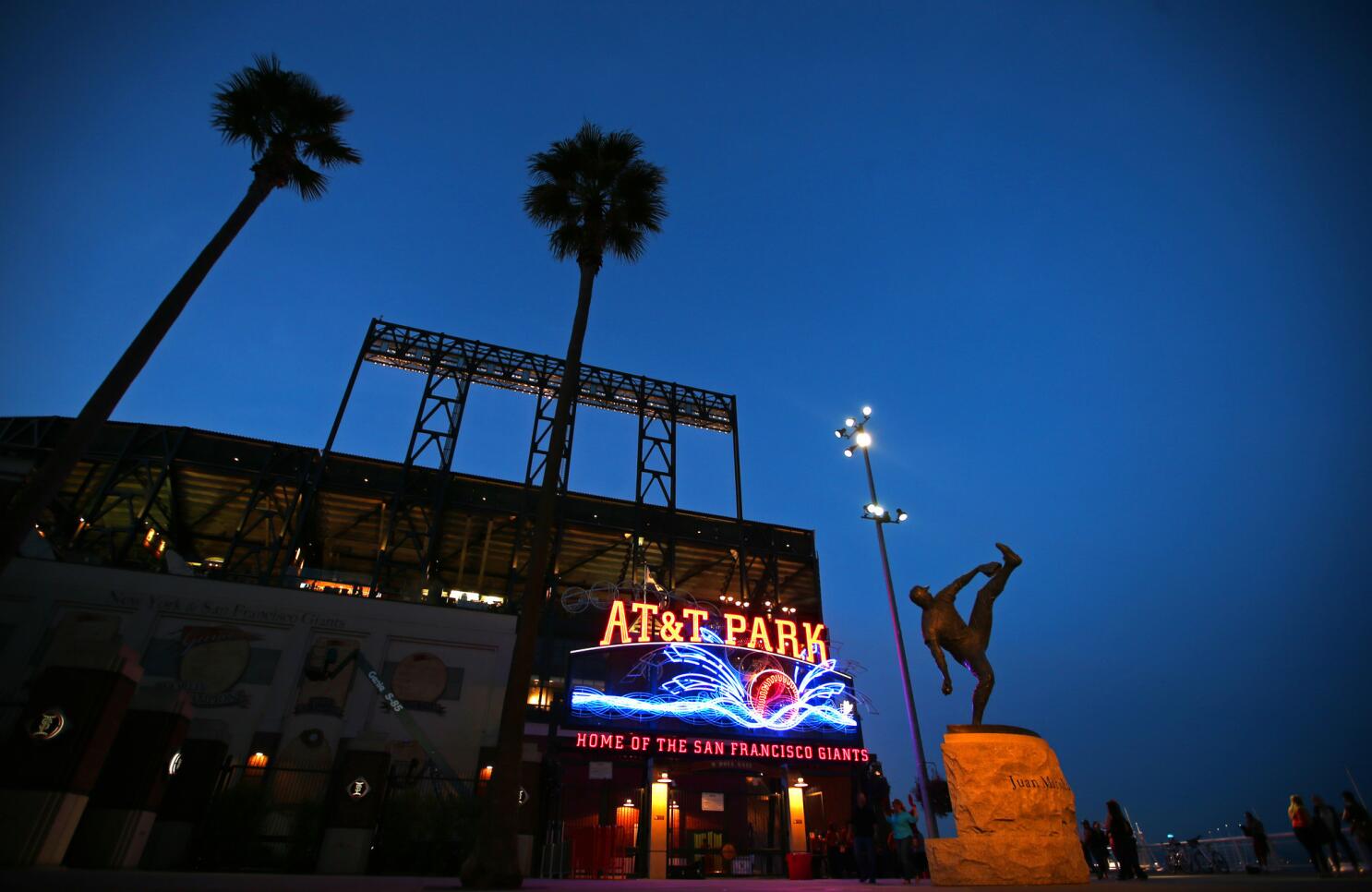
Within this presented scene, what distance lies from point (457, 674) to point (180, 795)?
1162 cm

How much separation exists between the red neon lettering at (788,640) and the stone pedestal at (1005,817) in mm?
17162

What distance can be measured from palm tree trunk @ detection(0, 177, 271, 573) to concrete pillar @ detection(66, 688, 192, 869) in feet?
13.3

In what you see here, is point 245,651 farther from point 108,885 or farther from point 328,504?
point 108,885

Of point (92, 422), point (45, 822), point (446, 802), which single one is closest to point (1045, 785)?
point (446, 802)

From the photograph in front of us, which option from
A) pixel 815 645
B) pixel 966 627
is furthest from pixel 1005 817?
pixel 815 645

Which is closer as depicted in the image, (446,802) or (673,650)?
(446,802)

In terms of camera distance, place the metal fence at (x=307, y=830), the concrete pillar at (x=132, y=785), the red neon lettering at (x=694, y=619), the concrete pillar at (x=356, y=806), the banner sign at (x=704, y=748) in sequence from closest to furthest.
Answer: the concrete pillar at (x=132, y=785) < the metal fence at (x=307, y=830) < the concrete pillar at (x=356, y=806) < the banner sign at (x=704, y=748) < the red neon lettering at (x=694, y=619)

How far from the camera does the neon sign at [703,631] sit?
27234 millimetres

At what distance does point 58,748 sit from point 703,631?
20542 mm

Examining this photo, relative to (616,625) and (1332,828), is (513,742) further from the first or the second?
(1332,828)

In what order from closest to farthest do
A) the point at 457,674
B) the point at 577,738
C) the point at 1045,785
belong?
1. the point at 1045,785
2. the point at 577,738
3. the point at 457,674

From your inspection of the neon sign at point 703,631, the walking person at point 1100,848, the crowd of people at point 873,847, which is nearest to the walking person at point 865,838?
the crowd of people at point 873,847

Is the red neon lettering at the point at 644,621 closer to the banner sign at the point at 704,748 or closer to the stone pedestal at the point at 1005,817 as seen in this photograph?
the banner sign at the point at 704,748

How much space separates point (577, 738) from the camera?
23625mm
